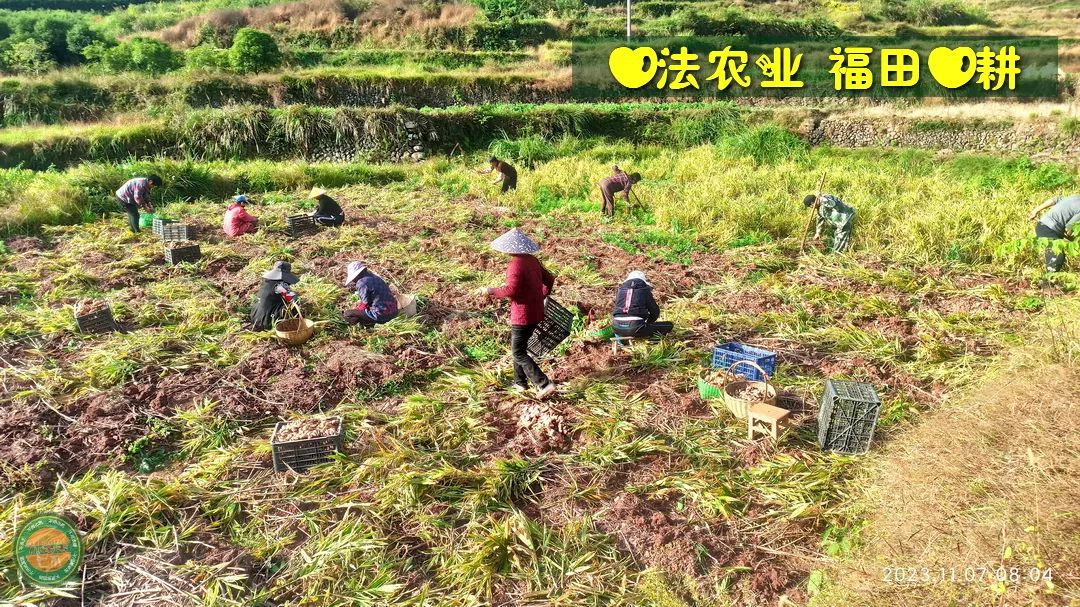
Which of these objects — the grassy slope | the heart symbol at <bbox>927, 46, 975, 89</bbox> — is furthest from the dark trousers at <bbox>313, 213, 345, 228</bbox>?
the heart symbol at <bbox>927, 46, 975, 89</bbox>

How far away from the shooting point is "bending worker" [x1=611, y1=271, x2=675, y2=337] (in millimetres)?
5395

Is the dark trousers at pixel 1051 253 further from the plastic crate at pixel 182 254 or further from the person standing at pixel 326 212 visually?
the plastic crate at pixel 182 254

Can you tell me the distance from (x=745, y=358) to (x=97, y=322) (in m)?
6.06

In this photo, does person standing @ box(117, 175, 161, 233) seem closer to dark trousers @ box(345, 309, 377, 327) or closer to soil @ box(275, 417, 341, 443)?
dark trousers @ box(345, 309, 377, 327)

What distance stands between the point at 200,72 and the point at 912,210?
1927cm

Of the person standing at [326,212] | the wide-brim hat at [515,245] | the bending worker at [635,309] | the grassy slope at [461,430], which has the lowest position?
the grassy slope at [461,430]

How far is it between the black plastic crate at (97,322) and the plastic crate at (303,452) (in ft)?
10.2

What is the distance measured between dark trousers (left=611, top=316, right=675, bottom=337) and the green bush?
824 inches

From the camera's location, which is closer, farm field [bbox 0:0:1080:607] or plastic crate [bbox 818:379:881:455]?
farm field [bbox 0:0:1080:607]

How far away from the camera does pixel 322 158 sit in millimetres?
16047

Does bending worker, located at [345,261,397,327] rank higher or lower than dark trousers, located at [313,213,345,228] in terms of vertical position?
lower

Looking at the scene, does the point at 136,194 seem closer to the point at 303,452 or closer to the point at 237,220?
the point at 237,220

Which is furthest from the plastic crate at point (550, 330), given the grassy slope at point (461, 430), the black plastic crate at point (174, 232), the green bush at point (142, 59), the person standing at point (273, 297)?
the green bush at point (142, 59)

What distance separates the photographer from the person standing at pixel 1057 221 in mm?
6531
